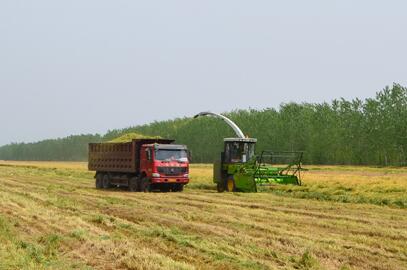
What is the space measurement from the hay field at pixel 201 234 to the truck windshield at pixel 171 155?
21.7ft

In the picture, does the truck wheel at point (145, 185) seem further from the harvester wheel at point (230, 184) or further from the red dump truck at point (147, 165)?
the harvester wheel at point (230, 184)

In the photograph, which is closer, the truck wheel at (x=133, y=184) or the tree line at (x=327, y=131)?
the truck wheel at (x=133, y=184)

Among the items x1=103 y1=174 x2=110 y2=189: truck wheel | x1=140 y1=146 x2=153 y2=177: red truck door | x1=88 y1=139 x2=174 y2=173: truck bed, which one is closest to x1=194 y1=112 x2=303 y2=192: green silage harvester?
x1=88 y1=139 x2=174 y2=173: truck bed

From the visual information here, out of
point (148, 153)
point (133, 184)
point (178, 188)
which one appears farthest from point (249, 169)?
point (133, 184)

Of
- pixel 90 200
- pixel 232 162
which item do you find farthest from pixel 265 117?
pixel 90 200

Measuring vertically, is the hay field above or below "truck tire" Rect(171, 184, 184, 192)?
below

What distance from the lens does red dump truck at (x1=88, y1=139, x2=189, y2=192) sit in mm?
26344

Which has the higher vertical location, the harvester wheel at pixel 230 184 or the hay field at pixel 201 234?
the harvester wheel at pixel 230 184

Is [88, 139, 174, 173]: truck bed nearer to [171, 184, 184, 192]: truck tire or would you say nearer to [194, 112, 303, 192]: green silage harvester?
[171, 184, 184, 192]: truck tire

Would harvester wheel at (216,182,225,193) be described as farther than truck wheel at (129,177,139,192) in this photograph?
No

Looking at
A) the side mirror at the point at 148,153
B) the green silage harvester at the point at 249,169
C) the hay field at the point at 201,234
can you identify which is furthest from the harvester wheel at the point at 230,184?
the hay field at the point at 201,234

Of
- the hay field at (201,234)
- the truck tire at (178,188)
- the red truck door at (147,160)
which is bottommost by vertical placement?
the hay field at (201,234)

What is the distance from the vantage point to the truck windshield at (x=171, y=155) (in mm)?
26466

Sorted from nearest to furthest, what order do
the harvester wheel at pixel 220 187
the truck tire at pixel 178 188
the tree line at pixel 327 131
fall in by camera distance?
the harvester wheel at pixel 220 187
the truck tire at pixel 178 188
the tree line at pixel 327 131
